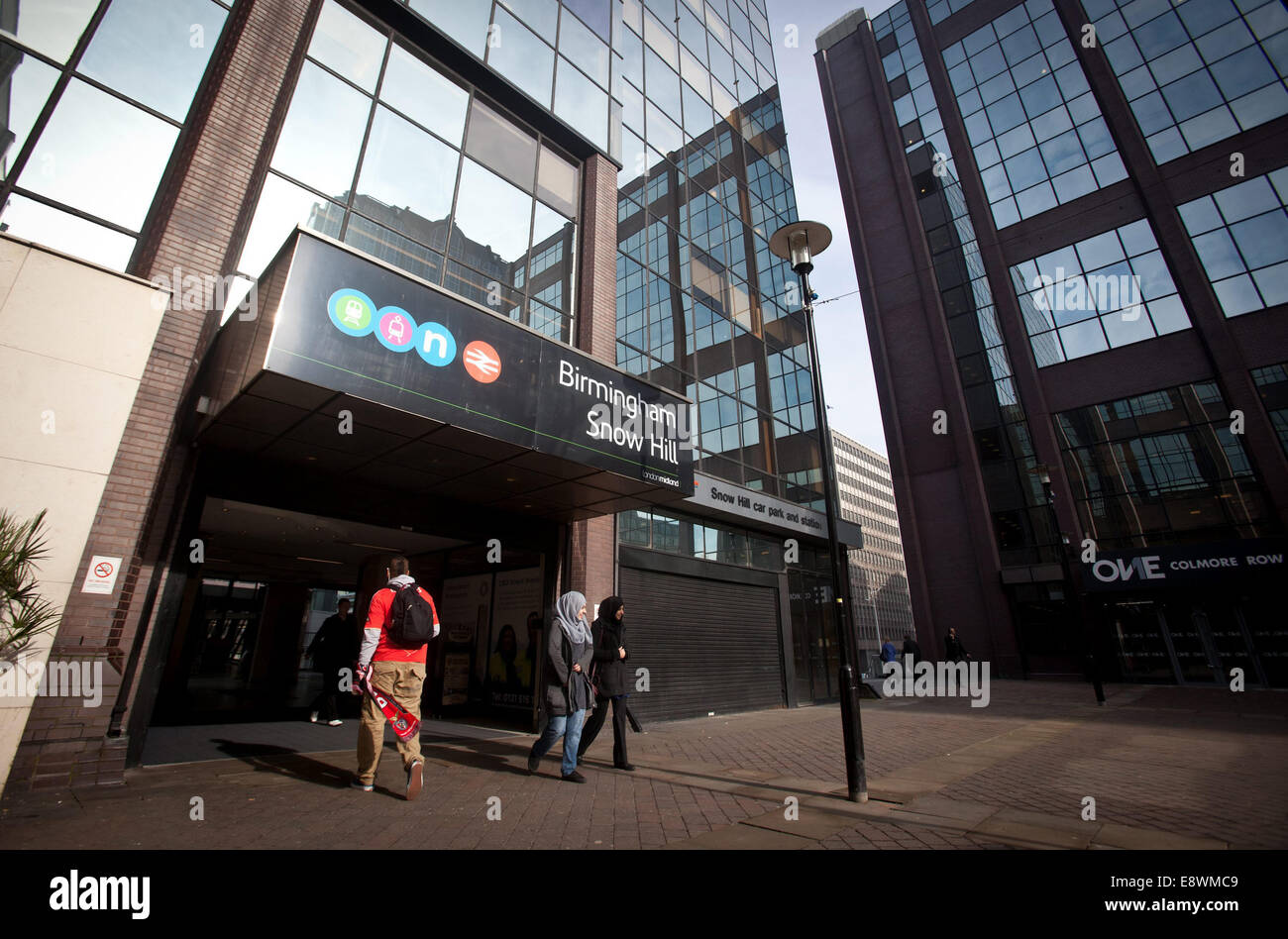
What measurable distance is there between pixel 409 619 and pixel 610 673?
2623mm

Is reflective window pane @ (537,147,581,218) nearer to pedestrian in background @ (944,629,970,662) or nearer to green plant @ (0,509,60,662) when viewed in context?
green plant @ (0,509,60,662)

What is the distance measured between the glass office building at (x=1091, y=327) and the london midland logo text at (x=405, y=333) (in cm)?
2075

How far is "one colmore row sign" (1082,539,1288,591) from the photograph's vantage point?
1833cm

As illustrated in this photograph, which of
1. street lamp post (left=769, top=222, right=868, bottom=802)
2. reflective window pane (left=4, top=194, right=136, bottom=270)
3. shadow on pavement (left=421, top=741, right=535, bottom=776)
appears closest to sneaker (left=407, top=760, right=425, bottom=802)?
shadow on pavement (left=421, top=741, right=535, bottom=776)

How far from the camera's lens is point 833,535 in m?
5.89

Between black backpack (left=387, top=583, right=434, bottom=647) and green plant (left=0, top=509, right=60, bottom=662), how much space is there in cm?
284

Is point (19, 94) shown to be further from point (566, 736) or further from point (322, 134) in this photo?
point (566, 736)

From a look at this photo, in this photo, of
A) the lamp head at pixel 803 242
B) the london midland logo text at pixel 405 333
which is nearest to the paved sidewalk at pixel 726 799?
the london midland logo text at pixel 405 333

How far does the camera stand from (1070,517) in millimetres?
22281

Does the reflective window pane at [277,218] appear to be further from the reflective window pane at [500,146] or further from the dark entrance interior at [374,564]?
the reflective window pane at [500,146]

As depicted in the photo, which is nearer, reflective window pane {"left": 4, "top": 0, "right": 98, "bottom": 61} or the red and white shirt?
the red and white shirt

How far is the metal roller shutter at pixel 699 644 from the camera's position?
11.2 meters

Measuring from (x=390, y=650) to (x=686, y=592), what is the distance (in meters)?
8.07
